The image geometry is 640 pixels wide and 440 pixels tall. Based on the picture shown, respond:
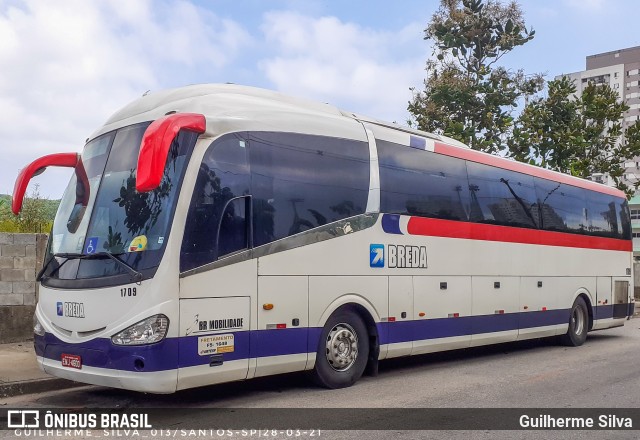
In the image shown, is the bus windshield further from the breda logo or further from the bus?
the breda logo

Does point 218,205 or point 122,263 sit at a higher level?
point 218,205

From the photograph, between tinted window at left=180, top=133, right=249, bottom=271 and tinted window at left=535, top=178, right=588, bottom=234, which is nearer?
tinted window at left=180, top=133, right=249, bottom=271

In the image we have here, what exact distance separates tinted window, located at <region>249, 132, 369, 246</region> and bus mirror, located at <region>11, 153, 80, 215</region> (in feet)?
7.60

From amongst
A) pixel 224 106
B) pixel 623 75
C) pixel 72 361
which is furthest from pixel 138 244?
pixel 623 75

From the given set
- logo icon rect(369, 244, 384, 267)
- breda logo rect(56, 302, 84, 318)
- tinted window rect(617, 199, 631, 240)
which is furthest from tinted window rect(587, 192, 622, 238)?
breda logo rect(56, 302, 84, 318)

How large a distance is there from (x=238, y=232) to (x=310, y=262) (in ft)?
3.95

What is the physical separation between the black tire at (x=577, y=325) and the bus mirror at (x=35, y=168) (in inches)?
413

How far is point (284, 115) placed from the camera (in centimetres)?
852

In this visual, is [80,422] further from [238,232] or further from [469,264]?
[469,264]

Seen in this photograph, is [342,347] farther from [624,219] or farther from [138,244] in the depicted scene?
[624,219]

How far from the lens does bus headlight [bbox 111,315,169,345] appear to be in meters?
6.83

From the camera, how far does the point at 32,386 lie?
8609mm

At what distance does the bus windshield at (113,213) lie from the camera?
281 inches
